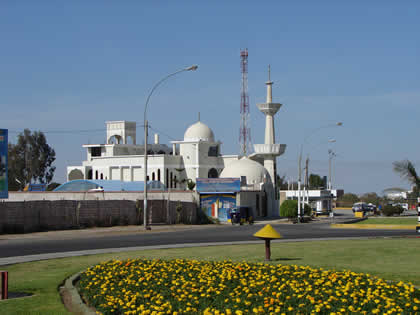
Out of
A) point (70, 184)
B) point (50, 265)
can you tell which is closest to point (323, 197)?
point (70, 184)

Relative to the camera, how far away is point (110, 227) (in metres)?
41.8

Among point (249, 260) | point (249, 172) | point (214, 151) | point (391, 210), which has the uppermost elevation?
point (214, 151)

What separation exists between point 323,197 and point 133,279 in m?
72.8

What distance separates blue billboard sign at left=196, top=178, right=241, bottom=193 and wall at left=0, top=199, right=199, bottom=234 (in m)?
4.88

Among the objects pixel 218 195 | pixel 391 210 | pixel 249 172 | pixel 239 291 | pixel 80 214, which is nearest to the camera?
pixel 239 291

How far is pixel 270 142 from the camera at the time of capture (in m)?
79.8

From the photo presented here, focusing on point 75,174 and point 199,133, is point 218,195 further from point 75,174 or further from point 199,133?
point 75,174

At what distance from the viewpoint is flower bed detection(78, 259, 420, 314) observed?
9.88 metres

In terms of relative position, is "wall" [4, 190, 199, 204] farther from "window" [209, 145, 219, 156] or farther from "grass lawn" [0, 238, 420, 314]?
"window" [209, 145, 219, 156]

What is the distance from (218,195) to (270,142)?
25664 millimetres

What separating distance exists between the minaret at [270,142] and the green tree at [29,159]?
4799 centimetres

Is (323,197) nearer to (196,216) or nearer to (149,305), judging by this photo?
(196,216)

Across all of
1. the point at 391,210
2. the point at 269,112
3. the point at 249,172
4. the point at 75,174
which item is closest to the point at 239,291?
the point at 391,210

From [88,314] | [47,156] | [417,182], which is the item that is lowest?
[88,314]
